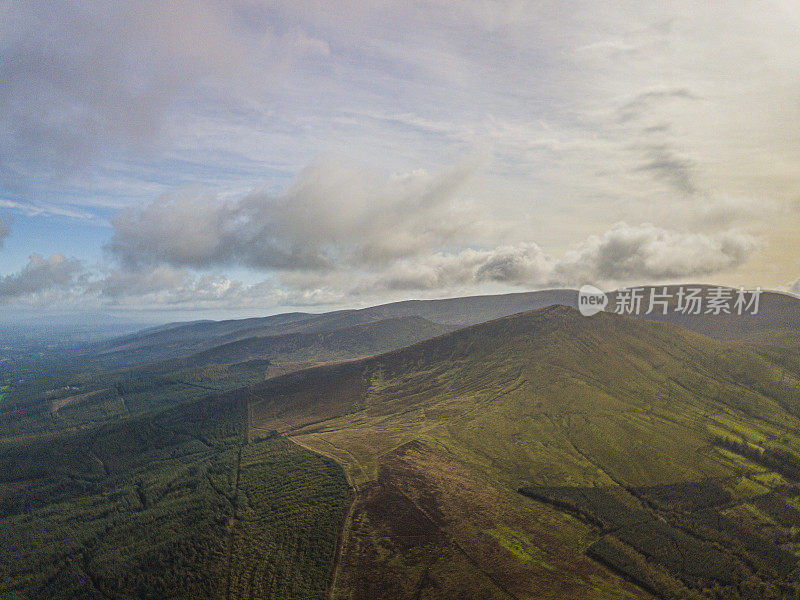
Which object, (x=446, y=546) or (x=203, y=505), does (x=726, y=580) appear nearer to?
(x=446, y=546)

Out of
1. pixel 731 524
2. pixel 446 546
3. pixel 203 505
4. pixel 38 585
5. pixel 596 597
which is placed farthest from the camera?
pixel 203 505

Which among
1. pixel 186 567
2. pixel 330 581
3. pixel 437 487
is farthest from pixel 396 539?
pixel 186 567

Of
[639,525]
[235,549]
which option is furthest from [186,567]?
[639,525]

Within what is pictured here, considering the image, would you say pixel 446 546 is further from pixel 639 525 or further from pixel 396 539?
pixel 639 525

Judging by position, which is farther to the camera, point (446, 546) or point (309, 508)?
point (309, 508)

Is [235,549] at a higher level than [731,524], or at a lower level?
lower

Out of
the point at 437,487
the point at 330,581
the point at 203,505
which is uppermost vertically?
the point at 437,487

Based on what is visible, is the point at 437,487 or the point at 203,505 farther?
the point at 203,505

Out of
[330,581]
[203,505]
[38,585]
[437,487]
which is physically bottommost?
[38,585]

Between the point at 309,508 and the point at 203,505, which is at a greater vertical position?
the point at 309,508

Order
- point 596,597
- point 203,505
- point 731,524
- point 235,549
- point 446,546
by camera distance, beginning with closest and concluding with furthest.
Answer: point 596,597, point 446,546, point 235,549, point 731,524, point 203,505
